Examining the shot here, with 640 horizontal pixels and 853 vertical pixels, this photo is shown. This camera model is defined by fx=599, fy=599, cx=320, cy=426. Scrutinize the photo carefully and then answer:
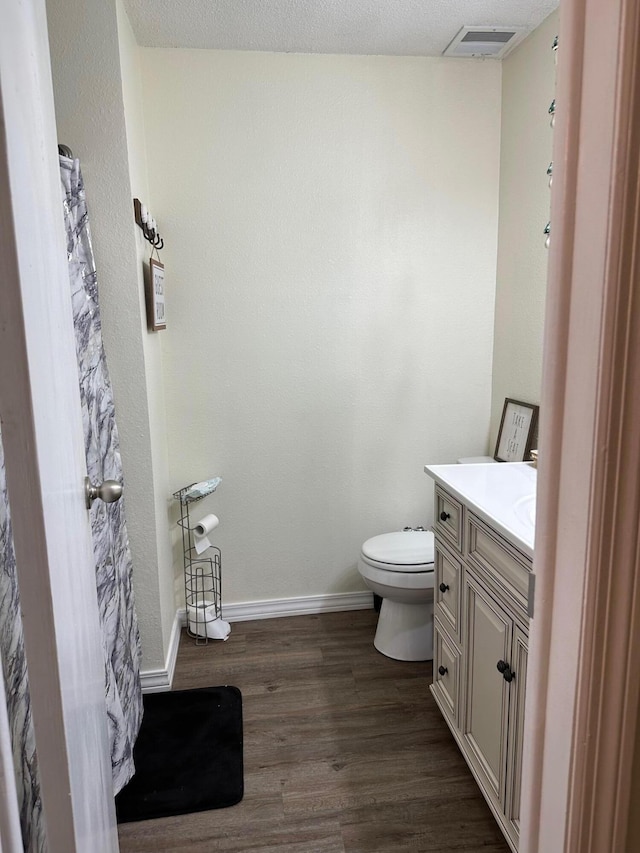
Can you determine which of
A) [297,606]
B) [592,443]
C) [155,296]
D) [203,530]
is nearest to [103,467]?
[155,296]

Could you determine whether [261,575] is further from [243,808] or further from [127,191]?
[127,191]

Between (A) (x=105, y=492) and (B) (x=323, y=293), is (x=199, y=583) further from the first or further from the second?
(A) (x=105, y=492)

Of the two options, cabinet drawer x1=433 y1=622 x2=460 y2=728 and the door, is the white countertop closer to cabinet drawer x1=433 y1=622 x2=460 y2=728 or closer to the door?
cabinet drawer x1=433 y1=622 x2=460 y2=728

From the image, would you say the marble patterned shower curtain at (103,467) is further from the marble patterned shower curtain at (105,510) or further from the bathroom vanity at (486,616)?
the bathroom vanity at (486,616)

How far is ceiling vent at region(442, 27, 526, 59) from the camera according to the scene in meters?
2.34

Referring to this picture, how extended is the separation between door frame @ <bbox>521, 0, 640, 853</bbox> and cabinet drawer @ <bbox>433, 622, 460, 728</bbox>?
1149 mm

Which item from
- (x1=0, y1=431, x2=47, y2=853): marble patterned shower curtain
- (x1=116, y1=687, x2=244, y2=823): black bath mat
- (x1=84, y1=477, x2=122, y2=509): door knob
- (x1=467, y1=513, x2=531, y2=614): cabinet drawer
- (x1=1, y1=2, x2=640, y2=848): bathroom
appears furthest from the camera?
(x1=1, y1=2, x2=640, y2=848): bathroom

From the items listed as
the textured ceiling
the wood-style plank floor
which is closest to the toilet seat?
the wood-style plank floor

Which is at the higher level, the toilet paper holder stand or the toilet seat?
the toilet seat

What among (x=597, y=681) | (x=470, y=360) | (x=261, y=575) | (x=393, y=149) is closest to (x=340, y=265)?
(x=393, y=149)

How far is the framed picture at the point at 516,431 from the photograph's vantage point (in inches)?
98.0

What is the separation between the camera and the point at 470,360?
9.29 feet

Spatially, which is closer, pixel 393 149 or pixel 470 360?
pixel 393 149

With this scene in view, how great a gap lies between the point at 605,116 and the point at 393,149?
220 cm
